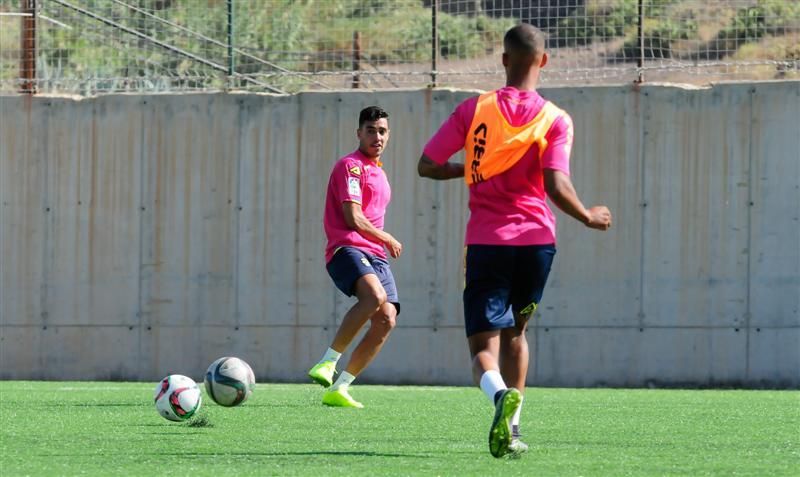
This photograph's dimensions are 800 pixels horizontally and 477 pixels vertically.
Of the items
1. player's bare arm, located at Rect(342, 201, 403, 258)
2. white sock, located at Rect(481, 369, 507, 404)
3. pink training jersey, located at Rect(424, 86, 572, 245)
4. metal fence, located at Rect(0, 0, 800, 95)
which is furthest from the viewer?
metal fence, located at Rect(0, 0, 800, 95)

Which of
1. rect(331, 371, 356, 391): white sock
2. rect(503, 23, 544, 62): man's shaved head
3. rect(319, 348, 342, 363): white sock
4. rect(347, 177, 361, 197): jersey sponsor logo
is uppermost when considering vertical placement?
rect(503, 23, 544, 62): man's shaved head

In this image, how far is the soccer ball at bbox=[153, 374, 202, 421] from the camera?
26.2ft

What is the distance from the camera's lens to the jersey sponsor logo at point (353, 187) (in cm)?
984

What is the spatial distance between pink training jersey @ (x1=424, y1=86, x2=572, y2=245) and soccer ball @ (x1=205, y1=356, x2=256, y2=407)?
9.74 ft

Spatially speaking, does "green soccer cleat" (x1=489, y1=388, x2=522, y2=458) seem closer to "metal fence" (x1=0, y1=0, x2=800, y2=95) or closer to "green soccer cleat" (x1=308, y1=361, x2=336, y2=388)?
"green soccer cleat" (x1=308, y1=361, x2=336, y2=388)

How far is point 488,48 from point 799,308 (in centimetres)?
532

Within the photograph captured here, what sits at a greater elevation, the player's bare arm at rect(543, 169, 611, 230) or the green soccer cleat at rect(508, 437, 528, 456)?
the player's bare arm at rect(543, 169, 611, 230)

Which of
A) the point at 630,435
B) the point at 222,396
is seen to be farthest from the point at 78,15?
the point at 630,435

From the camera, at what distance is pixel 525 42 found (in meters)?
6.29

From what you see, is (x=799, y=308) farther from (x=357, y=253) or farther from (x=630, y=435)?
(x=630, y=435)

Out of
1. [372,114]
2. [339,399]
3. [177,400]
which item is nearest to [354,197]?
[372,114]

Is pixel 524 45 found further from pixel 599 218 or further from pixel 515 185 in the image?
pixel 599 218

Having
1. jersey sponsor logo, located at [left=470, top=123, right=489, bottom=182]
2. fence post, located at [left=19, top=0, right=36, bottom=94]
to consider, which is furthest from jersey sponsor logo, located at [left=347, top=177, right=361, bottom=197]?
fence post, located at [left=19, top=0, right=36, bottom=94]

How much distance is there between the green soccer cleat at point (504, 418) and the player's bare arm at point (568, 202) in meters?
0.93
